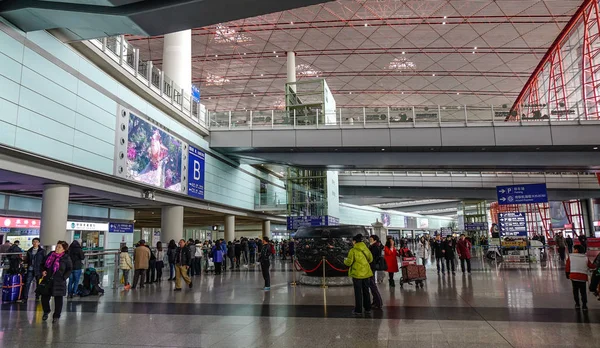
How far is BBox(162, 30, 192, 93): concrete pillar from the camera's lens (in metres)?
23.9

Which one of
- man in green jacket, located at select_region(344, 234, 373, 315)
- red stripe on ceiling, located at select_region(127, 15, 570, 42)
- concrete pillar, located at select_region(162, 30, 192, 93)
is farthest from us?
red stripe on ceiling, located at select_region(127, 15, 570, 42)

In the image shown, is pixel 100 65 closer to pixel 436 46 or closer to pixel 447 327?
pixel 447 327

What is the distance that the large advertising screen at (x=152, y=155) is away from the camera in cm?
1672

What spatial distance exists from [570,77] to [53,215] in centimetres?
4340

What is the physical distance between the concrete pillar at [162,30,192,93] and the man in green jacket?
1900cm

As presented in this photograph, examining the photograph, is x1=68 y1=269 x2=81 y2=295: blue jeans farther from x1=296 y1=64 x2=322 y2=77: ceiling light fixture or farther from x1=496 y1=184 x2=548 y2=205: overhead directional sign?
x1=296 y1=64 x2=322 y2=77: ceiling light fixture

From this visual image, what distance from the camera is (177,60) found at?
24.0 m

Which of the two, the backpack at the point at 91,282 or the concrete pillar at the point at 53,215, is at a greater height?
the concrete pillar at the point at 53,215

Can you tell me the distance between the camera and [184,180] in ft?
69.7

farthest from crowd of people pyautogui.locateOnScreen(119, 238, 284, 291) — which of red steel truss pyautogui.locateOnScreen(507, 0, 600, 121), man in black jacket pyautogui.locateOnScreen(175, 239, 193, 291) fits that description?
red steel truss pyautogui.locateOnScreen(507, 0, 600, 121)

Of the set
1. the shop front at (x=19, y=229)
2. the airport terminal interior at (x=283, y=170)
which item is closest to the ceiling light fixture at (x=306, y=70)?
the airport terminal interior at (x=283, y=170)

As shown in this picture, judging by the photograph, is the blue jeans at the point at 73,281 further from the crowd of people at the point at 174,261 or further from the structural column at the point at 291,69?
the structural column at the point at 291,69

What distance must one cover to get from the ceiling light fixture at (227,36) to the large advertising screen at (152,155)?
1998cm

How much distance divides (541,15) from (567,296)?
32274 millimetres
